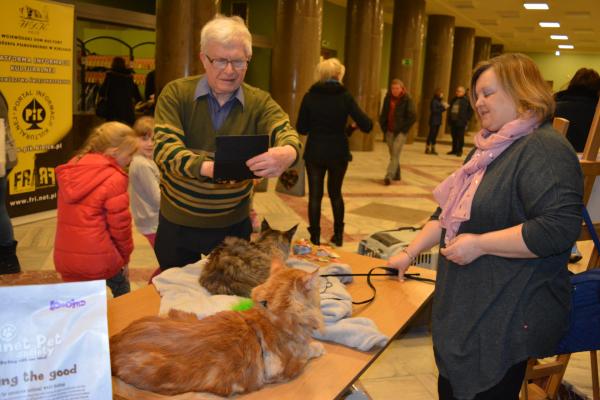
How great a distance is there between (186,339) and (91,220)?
5.63ft

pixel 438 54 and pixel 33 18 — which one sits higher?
pixel 438 54

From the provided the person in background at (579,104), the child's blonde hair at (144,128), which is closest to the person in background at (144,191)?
the child's blonde hair at (144,128)

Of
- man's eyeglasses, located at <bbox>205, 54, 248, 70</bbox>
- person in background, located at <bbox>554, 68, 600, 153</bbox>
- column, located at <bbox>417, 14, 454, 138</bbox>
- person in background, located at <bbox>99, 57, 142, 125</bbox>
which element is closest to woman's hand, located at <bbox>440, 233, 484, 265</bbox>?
man's eyeglasses, located at <bbox>205, 54, 248, 70</bbox>

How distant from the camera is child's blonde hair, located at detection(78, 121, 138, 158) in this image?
300 centimetres

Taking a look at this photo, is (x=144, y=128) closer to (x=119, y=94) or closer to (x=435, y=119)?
(x=119, y=94)

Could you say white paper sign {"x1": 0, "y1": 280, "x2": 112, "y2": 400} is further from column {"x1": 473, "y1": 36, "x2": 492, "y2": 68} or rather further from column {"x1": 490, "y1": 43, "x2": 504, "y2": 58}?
column {"x1": 490, "y1": 43, "x2": 504, "y2": 58}

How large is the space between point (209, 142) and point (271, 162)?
1.24 ft

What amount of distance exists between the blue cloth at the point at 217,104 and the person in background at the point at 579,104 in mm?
3392

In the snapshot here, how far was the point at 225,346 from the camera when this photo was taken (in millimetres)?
1452

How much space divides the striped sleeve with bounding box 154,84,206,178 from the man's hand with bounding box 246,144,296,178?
0.22 metres

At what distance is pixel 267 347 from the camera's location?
1.54m

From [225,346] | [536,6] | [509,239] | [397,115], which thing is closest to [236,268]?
[225,346]

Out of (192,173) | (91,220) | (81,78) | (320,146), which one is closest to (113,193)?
(91,220)

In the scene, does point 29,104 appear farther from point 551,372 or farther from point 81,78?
point 551,372
